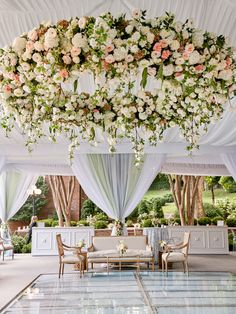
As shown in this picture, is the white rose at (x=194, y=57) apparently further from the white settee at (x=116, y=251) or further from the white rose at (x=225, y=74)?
the white settee at (x=116, y=251)

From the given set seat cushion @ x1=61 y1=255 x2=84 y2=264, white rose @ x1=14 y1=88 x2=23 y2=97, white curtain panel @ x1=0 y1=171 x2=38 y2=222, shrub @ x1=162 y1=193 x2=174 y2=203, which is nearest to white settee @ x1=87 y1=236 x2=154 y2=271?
seat cushion @ x1=61 y1=255 x2=84 y2=264

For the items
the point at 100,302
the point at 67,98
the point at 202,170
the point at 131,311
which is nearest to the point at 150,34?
the point at 67,98

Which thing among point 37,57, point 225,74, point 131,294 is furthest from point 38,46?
point 131,294

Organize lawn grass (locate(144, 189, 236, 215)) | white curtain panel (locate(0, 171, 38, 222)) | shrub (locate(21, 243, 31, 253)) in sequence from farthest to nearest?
lawn grass (locate(144, 189, 236, 215)), shrub (locate(21, 243, 31, 253)), white curtain panel (locate(0, 171, 38, 222))

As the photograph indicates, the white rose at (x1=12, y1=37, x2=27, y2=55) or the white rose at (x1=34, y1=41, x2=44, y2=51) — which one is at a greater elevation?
the white rose at (x1=12, y1=37, x2=27, y2=55)

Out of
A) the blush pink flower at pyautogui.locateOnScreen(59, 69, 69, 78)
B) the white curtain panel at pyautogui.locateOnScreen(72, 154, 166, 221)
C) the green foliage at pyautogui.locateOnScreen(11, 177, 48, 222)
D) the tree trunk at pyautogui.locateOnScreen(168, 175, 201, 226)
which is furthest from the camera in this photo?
the green foliage at pyautogui.locateOnScreen(11, 177, 48, 222)

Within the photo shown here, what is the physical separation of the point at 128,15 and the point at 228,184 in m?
17.9

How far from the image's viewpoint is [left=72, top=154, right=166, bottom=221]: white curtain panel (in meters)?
10.7

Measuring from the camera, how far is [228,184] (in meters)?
21.5

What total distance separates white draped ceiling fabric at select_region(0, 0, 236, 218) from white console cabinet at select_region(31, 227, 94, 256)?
2263mm

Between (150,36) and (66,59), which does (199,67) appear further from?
(66,59)

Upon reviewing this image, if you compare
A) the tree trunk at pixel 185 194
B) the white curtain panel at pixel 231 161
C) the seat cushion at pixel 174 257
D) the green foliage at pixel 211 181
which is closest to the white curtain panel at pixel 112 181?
the white curtain panel at pixel 231 161

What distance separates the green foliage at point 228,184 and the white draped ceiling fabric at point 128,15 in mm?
9508

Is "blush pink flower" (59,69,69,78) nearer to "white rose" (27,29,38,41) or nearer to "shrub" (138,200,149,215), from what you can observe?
"white rose" (27,29,38,41)
